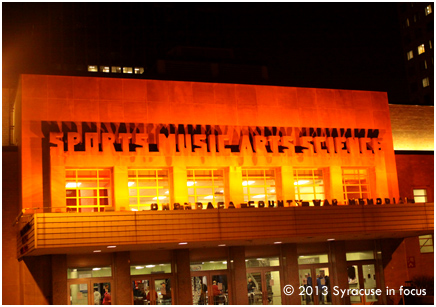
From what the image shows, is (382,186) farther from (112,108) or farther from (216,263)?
(112,108)

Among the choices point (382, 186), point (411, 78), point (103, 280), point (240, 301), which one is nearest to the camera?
point (103, 280)

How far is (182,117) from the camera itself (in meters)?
31.9

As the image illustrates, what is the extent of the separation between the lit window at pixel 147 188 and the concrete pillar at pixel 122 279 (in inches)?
103

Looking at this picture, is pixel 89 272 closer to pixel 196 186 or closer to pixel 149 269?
pixel 149 269

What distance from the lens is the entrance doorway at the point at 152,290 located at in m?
30.4

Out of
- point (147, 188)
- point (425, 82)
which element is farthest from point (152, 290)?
point (425, 82)

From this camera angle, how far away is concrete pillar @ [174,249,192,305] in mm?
30750

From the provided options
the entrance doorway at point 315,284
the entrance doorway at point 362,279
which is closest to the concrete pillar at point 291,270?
the entrance doorway at point 315,284

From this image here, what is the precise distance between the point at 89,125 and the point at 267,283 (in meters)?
13.3

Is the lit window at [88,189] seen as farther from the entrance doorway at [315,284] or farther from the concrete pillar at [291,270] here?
the entrance doorway at [315,284]

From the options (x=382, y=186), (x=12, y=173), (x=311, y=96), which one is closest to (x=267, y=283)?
(x=382, y=186)

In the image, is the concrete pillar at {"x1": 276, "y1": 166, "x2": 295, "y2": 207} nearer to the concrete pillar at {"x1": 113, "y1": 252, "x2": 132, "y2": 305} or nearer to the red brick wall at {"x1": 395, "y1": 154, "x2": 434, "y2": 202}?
the red brick wall at {"x1": 395, "y1": 154, "x2": 434, "y2": 202}

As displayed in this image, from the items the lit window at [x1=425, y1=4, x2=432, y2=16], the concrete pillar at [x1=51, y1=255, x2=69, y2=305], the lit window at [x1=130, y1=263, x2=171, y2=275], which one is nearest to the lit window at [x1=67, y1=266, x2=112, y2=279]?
the concrete pillar at [x1=51, y1=255, x2=69, y2=305]

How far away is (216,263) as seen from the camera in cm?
3244
